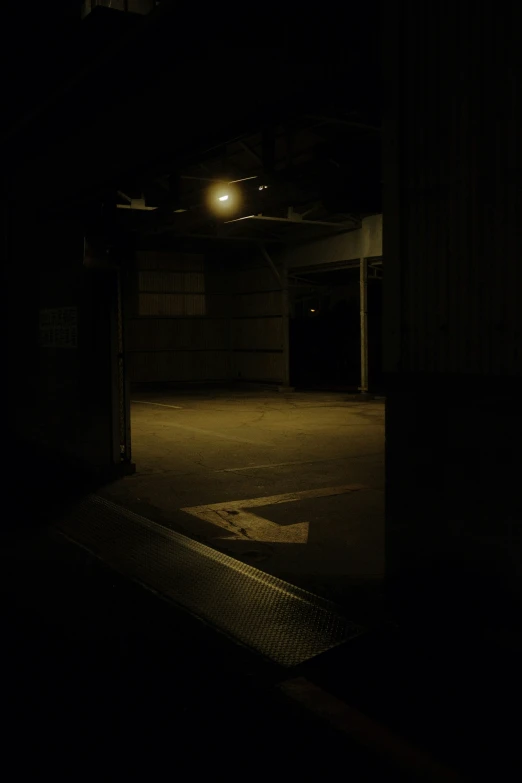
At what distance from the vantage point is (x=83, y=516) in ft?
24.8

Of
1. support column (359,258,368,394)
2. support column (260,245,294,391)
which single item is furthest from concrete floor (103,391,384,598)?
support column (260,245,294,391)

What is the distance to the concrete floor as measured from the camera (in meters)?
6.04

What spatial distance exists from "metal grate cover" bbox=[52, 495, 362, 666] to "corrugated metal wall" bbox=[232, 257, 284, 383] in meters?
14.8

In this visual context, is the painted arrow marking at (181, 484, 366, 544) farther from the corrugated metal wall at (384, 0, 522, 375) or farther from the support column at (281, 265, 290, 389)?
the support column at (281, 265, 290, 389)

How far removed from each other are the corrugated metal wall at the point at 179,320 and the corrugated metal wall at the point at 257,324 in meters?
0.46

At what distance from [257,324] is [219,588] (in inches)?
697

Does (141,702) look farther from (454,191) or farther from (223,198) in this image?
(223,198)

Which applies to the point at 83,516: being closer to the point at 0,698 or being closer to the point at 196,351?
the point at 0,698

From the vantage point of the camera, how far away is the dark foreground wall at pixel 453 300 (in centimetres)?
404

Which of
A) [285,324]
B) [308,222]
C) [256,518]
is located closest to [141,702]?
[256,518]

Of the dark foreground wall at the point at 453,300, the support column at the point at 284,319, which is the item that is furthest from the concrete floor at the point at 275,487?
the support column at the point at 284,319

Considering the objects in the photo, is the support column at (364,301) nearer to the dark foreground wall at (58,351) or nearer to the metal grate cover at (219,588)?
the dark foreground wall at (58,351)

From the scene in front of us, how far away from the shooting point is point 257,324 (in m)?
22.7

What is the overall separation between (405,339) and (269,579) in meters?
2.08
